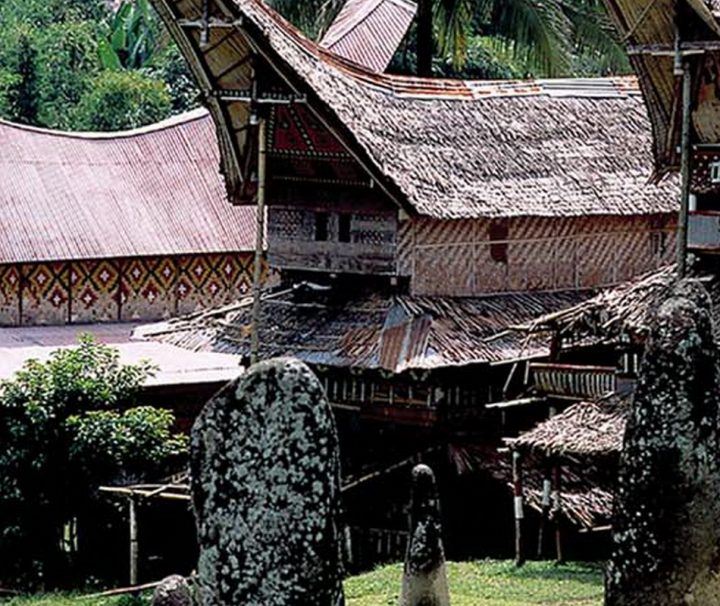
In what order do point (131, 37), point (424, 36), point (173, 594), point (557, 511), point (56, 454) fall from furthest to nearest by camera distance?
point (131, 37), point (424, 36), point (56, 454), point (557, 511), point (173, 594)

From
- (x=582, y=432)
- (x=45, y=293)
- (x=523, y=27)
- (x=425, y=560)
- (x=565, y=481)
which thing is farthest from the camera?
(x=523, y=27)

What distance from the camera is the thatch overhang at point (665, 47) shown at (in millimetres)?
20656

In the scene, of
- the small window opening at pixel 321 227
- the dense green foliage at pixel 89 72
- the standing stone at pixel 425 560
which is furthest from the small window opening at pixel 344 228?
the dense green foliage at pixel 89 72

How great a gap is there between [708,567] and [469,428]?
56.5 ft

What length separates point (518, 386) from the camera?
25094mm

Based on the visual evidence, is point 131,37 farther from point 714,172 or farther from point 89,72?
point 714,172

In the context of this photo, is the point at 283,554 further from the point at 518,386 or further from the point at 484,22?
the point at 484,22

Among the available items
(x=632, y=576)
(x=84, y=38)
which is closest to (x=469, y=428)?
(x=632, y=576)

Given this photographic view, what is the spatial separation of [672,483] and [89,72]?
41109 mm

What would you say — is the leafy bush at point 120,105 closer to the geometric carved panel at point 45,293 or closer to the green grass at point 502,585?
the geometric carved panel at point 45,293

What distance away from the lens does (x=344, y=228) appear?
85.8 feet

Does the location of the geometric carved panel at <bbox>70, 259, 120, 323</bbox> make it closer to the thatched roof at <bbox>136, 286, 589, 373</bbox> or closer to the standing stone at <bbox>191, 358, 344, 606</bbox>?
the thatched roof at <bbox>136, 286, 589, 373</bbox>

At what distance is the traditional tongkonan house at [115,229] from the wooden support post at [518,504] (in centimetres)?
1083

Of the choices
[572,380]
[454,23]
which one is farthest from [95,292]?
[572,380]
